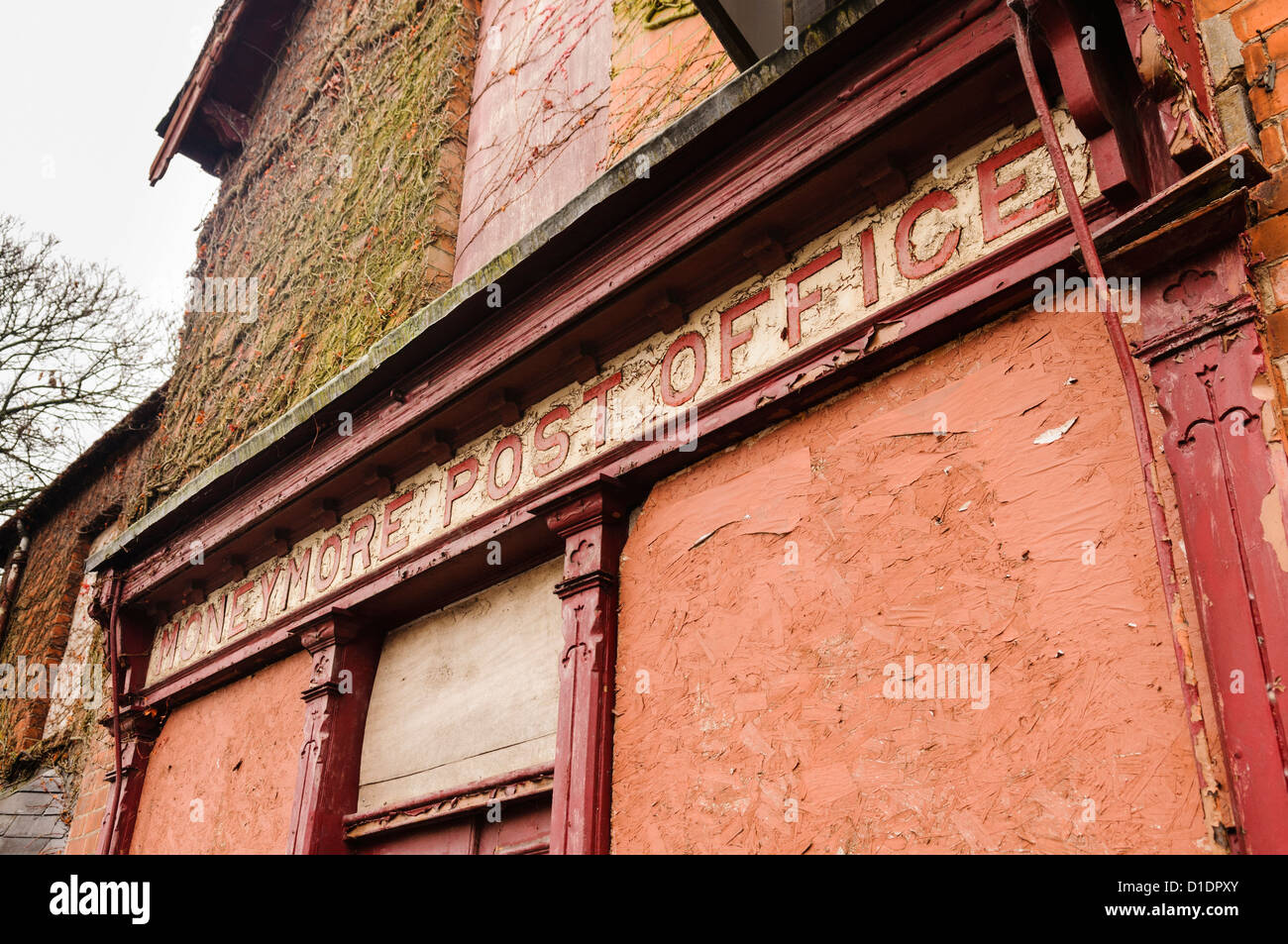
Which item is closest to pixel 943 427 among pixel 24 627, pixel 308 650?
pixel 308 650

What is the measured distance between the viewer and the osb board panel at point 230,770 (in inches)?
209

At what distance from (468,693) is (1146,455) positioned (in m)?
3.18

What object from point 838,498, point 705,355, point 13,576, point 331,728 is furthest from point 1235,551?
point 13,576

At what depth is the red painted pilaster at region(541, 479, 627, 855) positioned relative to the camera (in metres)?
3.48

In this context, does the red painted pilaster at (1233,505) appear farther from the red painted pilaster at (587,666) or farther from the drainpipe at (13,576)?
the drainpipe at (13,576)

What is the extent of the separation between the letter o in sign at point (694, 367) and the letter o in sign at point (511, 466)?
2.97 ft

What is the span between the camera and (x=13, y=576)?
11344 millimetres

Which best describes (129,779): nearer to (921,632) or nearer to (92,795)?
(92,795)

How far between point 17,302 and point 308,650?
1070 centimetres

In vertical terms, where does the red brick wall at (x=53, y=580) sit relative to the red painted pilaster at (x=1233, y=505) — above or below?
above

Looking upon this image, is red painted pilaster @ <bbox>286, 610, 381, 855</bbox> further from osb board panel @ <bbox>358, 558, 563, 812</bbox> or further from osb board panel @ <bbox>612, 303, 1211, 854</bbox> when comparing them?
osb board panel @ <bbox>612, 303, 1211, 854</bbox>

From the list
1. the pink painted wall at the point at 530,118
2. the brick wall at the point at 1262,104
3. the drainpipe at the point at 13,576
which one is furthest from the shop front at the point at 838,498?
the drainpipe at the point at 13,576

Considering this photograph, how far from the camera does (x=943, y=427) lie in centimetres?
297

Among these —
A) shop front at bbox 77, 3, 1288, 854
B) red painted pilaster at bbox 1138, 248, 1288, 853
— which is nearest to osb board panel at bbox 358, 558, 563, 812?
shop front at bbox 77, 3, 1288, 854
